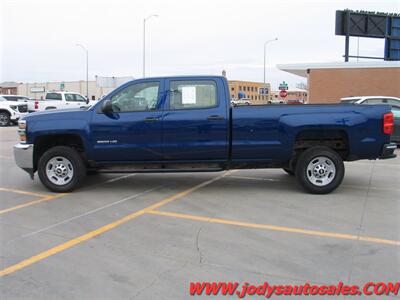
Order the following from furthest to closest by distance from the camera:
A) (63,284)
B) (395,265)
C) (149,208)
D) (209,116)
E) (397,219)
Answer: (209,116) → (149,208) → (397,219) → (395,265) → (63,284)

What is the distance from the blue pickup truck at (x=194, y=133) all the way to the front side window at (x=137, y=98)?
17mm

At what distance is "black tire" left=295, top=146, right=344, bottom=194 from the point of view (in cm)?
738

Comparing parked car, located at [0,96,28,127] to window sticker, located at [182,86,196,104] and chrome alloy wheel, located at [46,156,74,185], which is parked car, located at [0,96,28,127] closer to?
chrome alloy wheel, located at [46,156,74,185]

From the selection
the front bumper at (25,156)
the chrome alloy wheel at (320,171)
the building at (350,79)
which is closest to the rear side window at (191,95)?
the chrome alloy wheel at (320,171)

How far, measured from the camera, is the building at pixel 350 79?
86.9 feet

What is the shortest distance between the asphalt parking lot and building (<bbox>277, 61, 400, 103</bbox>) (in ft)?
65.5

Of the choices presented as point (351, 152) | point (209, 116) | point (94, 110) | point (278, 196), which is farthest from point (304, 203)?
point (94, 110)

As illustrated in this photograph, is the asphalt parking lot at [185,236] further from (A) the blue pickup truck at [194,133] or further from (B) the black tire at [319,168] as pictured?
(A) the blue pickup truck at [194,133]

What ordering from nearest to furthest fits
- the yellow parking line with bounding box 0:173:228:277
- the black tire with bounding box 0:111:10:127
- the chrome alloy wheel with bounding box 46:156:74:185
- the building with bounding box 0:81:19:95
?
the yellow parking line with bounding box 0:173:228:277 → the chrome alloy wheel with bounding box 46:156:74:185 → the black tire with bounding box 0:111:10:127 → the building with bounding box 0:81:19:95

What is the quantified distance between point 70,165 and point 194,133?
217 cm

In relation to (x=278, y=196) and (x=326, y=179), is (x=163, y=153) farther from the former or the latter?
(x=326, y=179)

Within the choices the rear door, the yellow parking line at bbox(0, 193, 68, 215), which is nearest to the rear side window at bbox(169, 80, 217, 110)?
the rear door

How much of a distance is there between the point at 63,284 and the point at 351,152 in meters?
5.19

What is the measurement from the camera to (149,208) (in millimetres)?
6586
